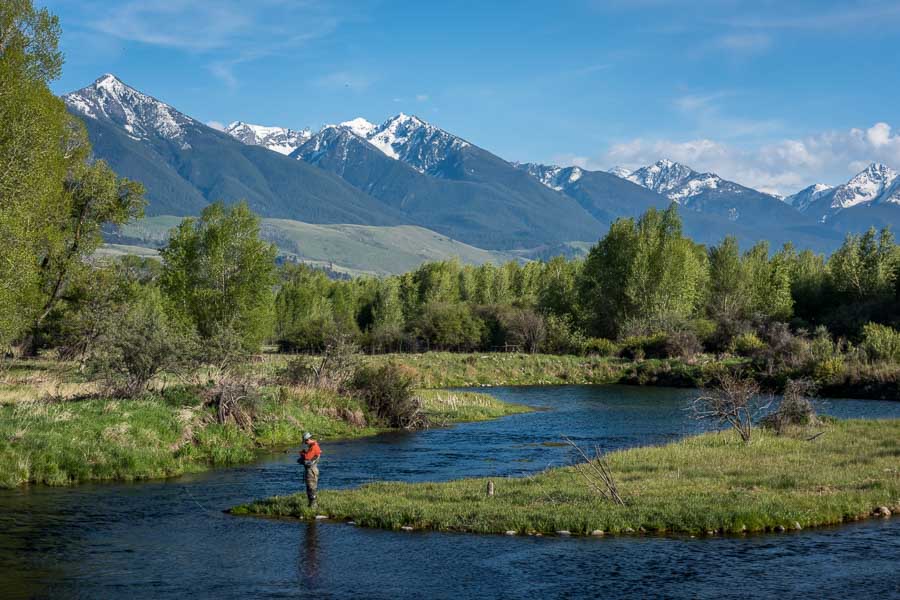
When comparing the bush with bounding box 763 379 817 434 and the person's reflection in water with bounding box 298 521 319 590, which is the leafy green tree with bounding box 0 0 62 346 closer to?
the person's reflection in water with bounding box 298 521 319 590

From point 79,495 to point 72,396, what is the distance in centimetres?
1211

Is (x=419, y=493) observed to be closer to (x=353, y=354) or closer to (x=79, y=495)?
(x=79, y=495)

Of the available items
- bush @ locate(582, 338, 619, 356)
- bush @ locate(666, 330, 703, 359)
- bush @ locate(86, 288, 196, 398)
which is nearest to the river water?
bush @ locate(86, 288, 196, 398)

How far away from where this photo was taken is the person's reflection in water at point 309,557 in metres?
19.7

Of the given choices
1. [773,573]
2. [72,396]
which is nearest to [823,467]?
[773,573]

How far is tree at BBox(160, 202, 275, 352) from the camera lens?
69.2 meters

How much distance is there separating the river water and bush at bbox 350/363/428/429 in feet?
63.9

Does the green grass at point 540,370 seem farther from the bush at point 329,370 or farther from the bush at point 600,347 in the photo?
the bush at point 329,370

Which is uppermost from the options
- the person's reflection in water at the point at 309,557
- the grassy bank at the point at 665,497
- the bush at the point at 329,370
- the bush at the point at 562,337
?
the bush at the point at 562,337

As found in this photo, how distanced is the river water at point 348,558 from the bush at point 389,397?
1946 centimetres

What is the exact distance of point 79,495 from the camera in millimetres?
29906

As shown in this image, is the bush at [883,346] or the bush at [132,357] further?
the bush at [883,346]

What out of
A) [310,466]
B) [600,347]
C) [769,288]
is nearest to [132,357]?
[310,466]

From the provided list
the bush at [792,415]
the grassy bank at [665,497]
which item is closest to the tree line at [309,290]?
the grassy bank at [665,497]
